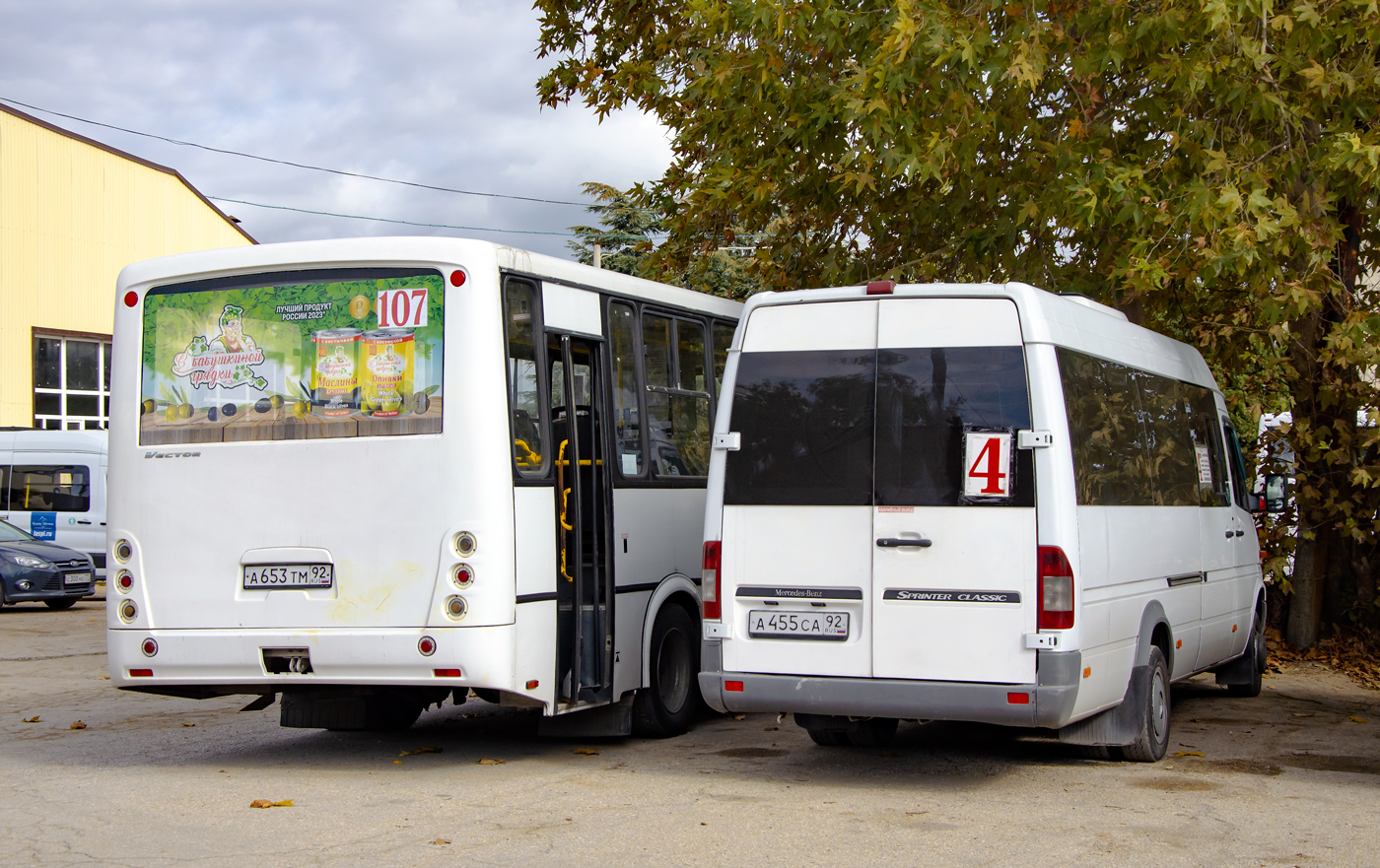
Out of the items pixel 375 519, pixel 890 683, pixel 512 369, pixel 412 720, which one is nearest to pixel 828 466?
pixel 890 683

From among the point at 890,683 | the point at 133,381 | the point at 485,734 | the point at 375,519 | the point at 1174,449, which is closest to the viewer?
the point at 890,683

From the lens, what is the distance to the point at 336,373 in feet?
27.9

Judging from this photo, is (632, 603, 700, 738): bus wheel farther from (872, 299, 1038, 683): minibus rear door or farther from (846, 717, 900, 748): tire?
(872, 299, 1038, 683): minibus rear door

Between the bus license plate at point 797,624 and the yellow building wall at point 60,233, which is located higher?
the yellow building wall at point 60,233

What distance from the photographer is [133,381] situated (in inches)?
351

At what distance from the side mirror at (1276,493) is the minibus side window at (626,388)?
5810 mm

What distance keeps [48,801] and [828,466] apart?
441 cm

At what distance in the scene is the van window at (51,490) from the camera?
26.9m

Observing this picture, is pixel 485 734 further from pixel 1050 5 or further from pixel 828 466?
pixel 1050 5

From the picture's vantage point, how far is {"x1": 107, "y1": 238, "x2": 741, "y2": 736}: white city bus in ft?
26.9

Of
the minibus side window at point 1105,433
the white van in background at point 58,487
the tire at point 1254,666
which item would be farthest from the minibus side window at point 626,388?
the white van in background at point 58,487

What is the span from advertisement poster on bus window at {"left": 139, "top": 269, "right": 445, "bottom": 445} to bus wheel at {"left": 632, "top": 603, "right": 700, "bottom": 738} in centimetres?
245

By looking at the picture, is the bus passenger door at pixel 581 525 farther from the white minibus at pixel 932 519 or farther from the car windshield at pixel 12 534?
the car windshield at pixel 12 534

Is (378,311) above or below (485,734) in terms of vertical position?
above
